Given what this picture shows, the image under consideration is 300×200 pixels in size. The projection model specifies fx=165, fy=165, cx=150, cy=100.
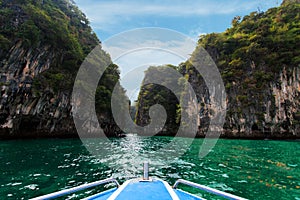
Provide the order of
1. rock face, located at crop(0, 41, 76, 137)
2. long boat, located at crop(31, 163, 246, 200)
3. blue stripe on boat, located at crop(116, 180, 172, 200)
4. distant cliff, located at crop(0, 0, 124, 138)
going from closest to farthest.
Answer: long boat, located at crop(31, 163, 246, 200), blue stripe on boat, located at crop(116, 180, 172, 200), rock face, located at crop(0, 41, 76, 137), distant cliff, located at crop(0, 0, 124, 138)

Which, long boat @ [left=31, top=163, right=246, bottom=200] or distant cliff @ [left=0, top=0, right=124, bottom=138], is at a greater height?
distant cliff @ [left=0, top=0, right=124, bottom=138]

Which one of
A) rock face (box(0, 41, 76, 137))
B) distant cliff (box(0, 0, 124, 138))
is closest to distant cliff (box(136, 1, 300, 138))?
distant cliff (box(0, 0, 124, 138))

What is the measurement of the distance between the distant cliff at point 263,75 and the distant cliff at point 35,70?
71.1 feet

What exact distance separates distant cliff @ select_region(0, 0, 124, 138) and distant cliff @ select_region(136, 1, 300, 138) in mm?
21679

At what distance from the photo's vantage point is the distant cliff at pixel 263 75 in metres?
21.8

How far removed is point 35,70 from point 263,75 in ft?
94.0

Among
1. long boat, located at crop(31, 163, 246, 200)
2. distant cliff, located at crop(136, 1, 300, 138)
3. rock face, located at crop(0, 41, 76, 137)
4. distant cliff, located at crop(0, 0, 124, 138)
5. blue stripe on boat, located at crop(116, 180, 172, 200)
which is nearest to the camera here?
long boat, located at crop(31, 163, 246, 200)

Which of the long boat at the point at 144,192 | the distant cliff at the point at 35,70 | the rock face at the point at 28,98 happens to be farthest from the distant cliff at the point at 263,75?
the long boat at the point at 144,192

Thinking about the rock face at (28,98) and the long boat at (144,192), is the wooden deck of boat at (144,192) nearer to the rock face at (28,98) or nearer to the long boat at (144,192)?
the long boat at (144,192)

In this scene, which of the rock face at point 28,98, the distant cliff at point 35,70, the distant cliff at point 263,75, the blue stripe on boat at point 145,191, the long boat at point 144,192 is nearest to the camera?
the long boat at point 144,192

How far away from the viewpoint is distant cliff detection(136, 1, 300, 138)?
21812 millimetres

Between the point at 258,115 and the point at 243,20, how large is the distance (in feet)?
57.5

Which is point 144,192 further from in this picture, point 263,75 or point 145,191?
point 263,75

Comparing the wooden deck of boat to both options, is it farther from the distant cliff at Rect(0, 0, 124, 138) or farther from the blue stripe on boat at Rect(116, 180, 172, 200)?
the distant cliff at Rect(0, 0, 124, 138)
